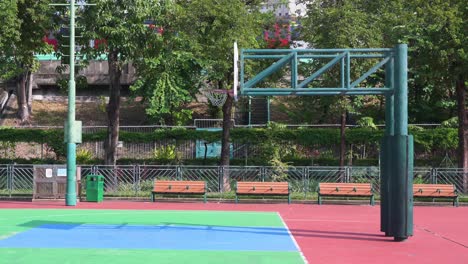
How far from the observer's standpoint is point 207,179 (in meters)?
25.6

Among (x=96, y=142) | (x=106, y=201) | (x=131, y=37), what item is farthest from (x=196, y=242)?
(x=96, y=142)

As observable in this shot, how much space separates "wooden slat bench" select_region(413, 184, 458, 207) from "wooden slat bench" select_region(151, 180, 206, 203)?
29.3ft

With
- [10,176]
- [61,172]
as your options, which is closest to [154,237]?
[61,172]

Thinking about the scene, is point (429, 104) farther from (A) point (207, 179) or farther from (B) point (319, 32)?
(A) point (207, 179)

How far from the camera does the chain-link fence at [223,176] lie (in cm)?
2475

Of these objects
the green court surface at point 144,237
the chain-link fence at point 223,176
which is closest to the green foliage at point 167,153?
the chain-link fence at point 223,176

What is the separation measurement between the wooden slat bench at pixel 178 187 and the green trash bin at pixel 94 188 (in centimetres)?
217

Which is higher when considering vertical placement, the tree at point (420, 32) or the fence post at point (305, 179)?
the tree at point (420, 32)

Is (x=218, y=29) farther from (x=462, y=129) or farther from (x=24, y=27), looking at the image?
(x=462, y=129)

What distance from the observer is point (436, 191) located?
74.2 feet

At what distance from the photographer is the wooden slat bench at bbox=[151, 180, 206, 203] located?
23.2 metres

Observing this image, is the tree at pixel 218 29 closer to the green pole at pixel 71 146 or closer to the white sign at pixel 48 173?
the green pole at pixel 71 146

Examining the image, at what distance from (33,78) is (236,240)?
39.5 meters

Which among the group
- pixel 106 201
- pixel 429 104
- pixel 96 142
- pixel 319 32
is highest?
pixel 319 32
